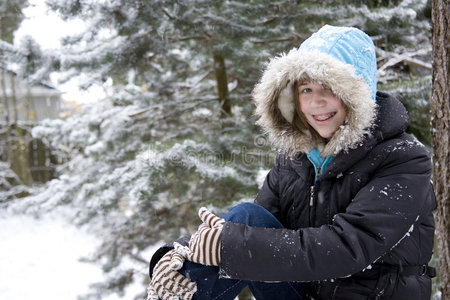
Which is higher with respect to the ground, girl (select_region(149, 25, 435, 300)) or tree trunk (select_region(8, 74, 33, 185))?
girl (select_region(149, 25, 435, 300))

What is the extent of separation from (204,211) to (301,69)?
2.37 ft

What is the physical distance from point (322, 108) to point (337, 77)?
7.3 inches

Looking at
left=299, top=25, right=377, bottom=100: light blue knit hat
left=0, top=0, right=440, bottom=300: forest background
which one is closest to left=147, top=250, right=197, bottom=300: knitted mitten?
left=299, top=25, right=377, bottom=100: light blue knit hat

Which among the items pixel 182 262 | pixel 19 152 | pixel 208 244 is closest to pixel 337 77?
pixel 208 244

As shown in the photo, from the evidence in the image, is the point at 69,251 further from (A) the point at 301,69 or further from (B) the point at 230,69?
(A) the point at 301,69

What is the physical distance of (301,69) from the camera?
1631 millimetres

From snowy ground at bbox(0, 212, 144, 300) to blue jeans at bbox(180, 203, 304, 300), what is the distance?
3.66m

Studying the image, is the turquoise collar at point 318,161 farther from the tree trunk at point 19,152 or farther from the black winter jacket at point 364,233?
the tree trunk at point 19,152

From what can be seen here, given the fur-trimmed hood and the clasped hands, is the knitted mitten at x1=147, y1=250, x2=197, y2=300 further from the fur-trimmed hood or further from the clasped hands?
the fur-trimmed hood

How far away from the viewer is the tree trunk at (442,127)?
2.04m

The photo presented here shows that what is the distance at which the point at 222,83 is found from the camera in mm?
4426

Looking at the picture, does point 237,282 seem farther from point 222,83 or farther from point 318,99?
point 222,83

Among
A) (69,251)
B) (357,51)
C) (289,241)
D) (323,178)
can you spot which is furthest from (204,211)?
(69,251)

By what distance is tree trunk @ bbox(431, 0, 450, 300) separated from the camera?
2.04 m
